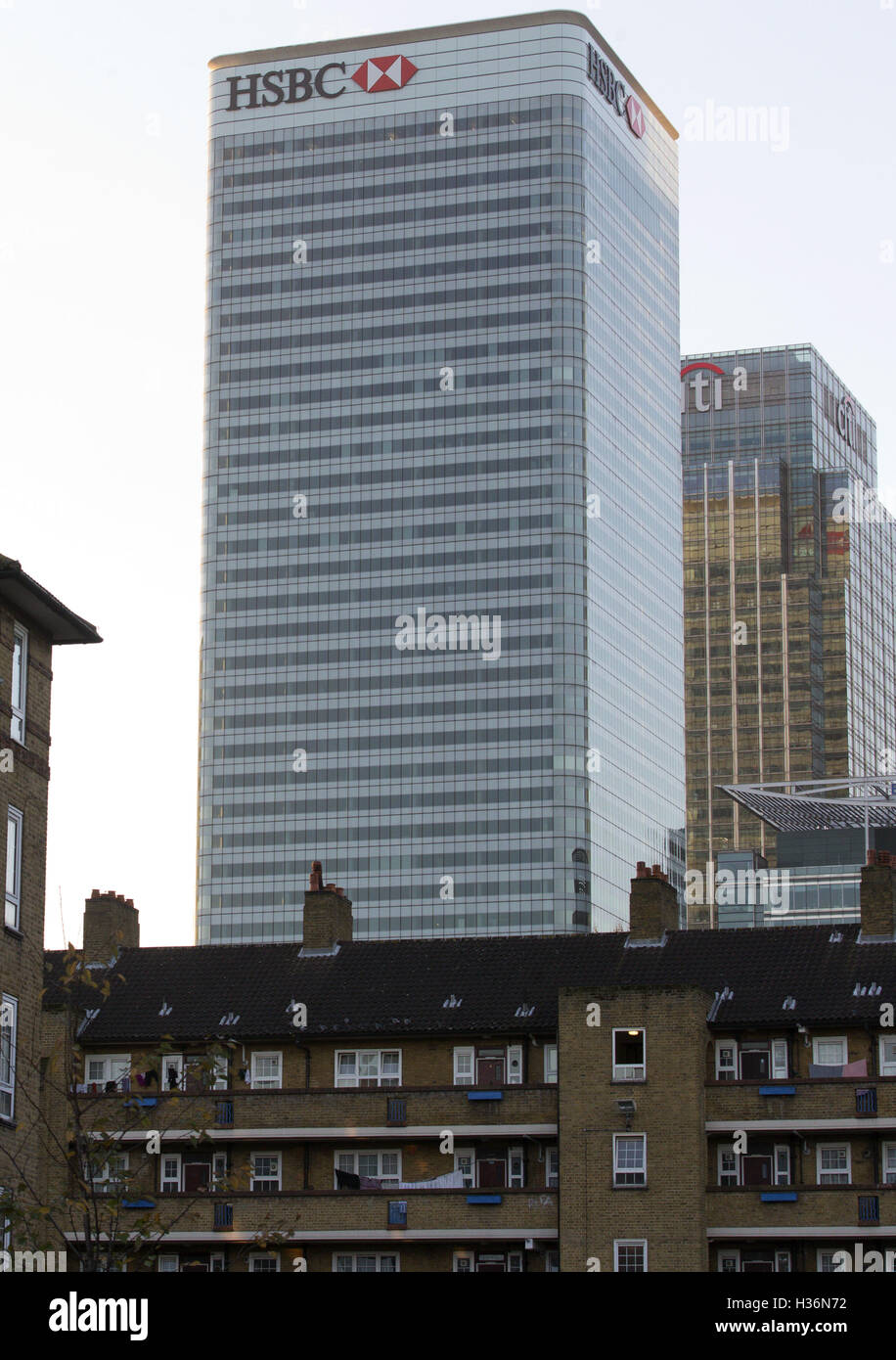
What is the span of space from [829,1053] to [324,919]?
66.6ft

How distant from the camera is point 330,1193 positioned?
73.6 m

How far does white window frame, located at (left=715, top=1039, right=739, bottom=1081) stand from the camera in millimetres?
74062

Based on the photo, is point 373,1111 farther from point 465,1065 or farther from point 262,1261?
point 262,1261

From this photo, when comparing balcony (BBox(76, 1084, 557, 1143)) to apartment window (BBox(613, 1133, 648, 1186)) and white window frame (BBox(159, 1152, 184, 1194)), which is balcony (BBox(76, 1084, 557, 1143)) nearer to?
white window frame (BBox(159, 1152, 184, 1194))

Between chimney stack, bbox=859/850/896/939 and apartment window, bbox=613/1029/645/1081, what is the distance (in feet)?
32.2

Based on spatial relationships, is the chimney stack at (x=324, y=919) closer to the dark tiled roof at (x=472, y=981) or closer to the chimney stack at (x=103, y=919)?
the dark tiled roof at (x=472, y=981)


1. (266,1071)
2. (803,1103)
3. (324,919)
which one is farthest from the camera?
(324,919)

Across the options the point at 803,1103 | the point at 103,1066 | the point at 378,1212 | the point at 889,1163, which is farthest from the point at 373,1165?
the point at 889,1163

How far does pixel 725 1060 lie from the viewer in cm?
7431

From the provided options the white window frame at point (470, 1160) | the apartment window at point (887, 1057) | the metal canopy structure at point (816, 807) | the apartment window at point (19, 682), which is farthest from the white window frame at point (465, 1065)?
the metal canopy structure at point (816, 807)

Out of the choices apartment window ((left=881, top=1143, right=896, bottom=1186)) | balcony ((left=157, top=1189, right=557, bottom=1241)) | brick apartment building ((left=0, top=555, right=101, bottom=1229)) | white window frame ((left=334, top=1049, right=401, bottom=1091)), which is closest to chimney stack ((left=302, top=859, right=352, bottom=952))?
white window frame ((left=334, top=1049, right=401, bottom=1091))

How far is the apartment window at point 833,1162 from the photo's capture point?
235ft

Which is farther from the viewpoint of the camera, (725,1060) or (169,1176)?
(169,1176)
